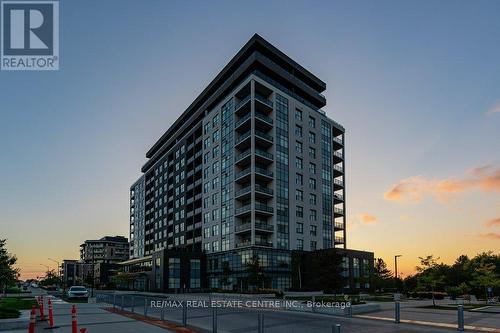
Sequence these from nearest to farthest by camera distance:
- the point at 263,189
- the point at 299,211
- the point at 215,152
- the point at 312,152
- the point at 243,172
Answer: the point at 263,189 < the point at 243,172 < the point at 299,211 < the point at 312,152 < the point at 215,152

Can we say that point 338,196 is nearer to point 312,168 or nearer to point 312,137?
point 312,168

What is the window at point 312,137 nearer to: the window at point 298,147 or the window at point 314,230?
the window at point 298,147

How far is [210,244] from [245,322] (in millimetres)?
57935

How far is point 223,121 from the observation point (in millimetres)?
79375

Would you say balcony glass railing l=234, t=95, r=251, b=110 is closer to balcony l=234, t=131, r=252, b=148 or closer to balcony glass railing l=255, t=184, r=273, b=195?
balcony l=234, t=131, r=252, b=148

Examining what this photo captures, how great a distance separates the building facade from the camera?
69500 mm

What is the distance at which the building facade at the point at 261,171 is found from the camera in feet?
228

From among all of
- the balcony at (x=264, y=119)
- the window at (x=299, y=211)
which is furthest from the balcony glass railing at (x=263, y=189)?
the balcony at (x=264, y=119)

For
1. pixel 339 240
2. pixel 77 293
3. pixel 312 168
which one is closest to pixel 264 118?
pixel 312 168

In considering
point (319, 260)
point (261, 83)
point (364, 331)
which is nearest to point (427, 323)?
point (364, 331)

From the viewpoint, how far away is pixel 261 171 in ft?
228

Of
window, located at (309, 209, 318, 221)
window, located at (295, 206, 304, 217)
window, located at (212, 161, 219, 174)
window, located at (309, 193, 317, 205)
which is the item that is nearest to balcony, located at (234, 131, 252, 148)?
window, located at (212, 161, 219, 174)

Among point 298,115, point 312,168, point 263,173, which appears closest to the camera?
point 263,173

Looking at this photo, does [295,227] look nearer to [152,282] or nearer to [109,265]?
[152,282]
